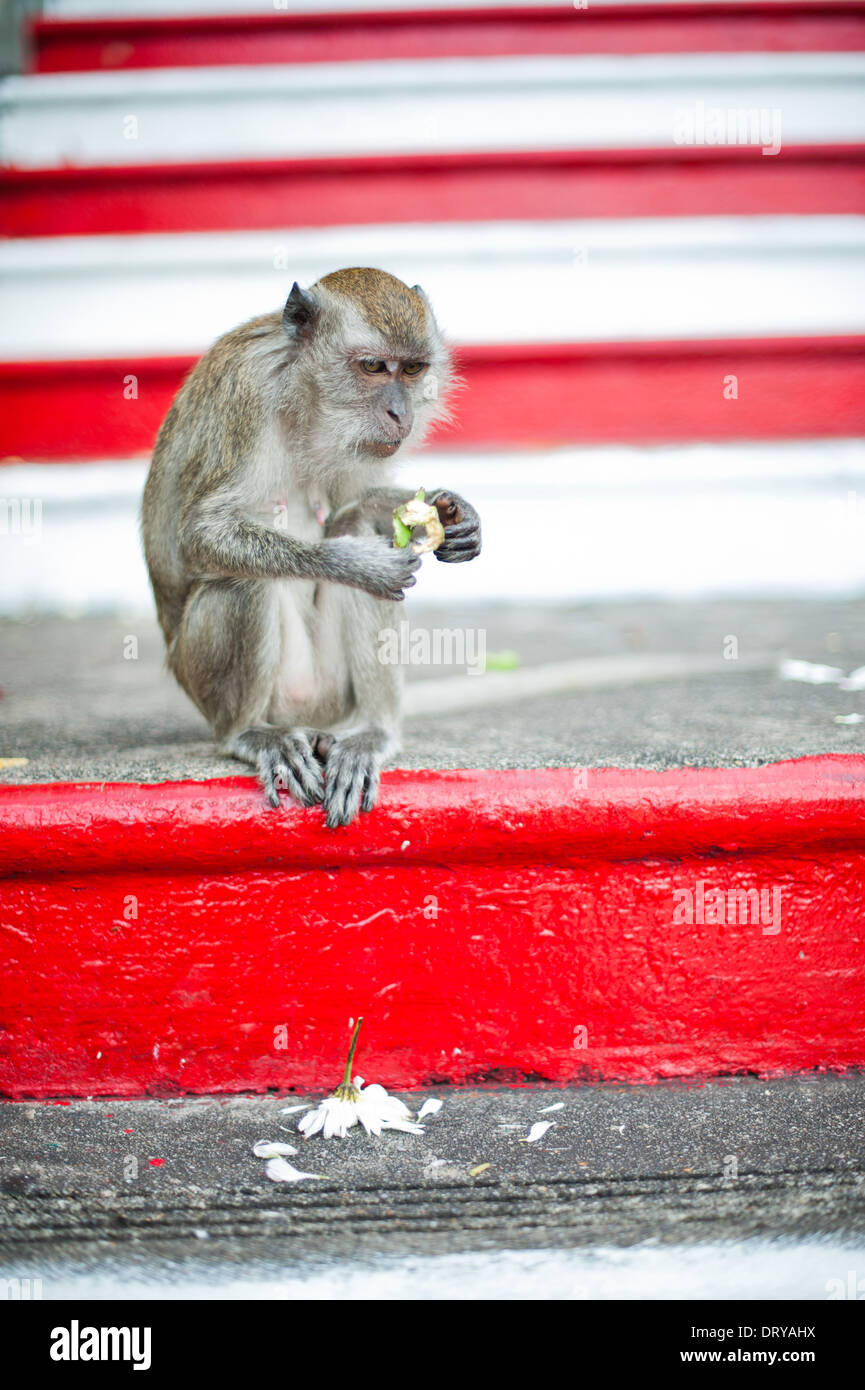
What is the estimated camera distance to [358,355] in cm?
242

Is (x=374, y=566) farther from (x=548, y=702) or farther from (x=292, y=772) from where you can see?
(x=548, y=702)

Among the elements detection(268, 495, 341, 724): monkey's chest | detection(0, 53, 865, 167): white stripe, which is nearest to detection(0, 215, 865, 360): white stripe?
detection(0, 53, 865, 167): white stripe

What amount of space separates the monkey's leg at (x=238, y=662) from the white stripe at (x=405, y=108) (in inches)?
119

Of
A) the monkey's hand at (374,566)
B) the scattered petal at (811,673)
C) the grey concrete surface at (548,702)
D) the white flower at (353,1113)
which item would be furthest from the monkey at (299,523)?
the scattered petal at (811,673)

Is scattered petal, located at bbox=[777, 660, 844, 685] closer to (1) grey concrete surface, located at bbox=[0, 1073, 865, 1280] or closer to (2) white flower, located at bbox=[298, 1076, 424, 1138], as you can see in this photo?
(1) grey concrete surface, located at bbox=[0, 1073, 865, 1280]

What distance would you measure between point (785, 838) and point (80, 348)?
3.35 m

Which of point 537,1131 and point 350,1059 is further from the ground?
point 350,1059

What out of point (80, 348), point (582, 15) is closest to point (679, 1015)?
point (80, 348)

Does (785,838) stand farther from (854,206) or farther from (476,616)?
(854,206)

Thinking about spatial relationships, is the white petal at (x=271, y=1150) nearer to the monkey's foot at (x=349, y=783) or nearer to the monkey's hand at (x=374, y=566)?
the monkey's foot at (x=349, y=783)

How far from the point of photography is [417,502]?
235cm

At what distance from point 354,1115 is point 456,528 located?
109 centimetres

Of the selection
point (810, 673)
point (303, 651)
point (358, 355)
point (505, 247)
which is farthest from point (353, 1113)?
point (505, 247)

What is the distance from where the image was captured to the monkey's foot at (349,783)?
6.73 ft
